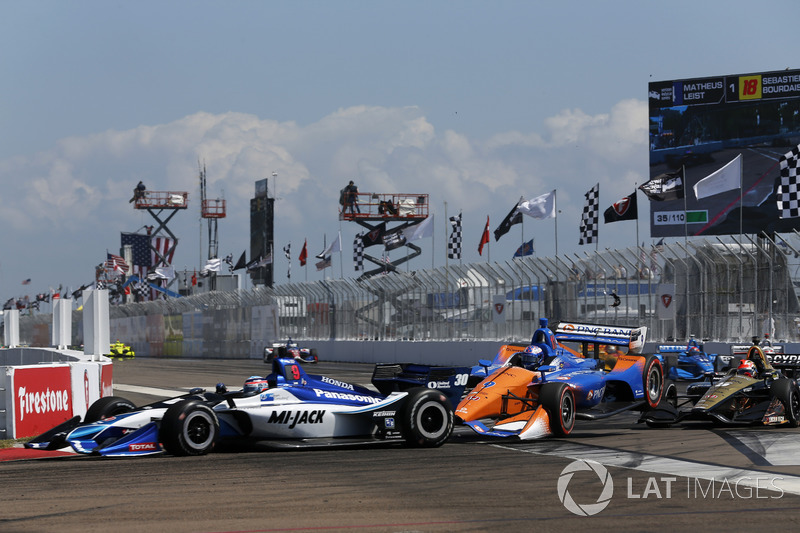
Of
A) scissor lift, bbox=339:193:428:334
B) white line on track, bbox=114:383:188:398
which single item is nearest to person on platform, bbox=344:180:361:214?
scissor lift, bbox=339:193:428:334

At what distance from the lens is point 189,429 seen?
439 inches

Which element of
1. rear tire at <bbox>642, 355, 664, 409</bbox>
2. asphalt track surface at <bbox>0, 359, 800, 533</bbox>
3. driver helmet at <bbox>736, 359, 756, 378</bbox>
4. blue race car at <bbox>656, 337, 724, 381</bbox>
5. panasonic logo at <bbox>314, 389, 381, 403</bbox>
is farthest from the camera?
blue race car at <bbox>656, 337, 724, 381</bbox>

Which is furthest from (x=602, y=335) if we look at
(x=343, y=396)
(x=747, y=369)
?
(x=343, y=396)

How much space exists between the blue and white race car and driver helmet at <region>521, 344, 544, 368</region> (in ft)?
6.48

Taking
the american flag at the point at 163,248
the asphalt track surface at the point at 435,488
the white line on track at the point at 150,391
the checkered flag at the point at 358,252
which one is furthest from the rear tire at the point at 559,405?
the american flag at the point at 163,248

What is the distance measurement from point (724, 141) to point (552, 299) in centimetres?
1467

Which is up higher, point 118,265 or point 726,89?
point 726,89

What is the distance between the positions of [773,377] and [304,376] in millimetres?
6368

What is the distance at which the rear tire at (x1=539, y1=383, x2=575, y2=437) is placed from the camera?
40.3 feet

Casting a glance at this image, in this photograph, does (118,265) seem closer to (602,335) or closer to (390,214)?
(390,214)

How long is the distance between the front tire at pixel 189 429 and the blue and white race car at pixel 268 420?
0.01m

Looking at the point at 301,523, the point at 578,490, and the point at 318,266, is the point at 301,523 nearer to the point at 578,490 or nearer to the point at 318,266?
the point at 578,490

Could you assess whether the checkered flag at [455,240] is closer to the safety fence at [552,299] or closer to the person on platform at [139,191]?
the safety fence at [552,299]

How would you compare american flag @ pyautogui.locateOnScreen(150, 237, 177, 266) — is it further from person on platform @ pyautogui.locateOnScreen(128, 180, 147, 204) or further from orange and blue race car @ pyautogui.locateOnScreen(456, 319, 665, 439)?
orange and blue race car @ pyautogui.locateOnScreen(456, 319, 665, 439)
